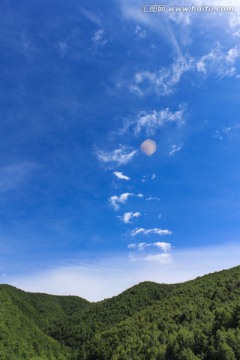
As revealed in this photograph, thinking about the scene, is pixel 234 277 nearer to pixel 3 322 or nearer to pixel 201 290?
pixel 201 290

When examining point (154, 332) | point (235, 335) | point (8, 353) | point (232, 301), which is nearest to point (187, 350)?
point (235, 335)

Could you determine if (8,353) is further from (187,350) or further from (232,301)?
(232,301)

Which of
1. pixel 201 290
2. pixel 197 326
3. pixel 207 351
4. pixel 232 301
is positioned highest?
pixel 201 290

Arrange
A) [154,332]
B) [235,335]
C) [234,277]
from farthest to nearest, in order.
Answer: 1. [234,277]
2. [154,332]
3. [235,335]

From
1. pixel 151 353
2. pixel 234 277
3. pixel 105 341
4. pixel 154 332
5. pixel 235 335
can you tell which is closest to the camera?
pixel 235 335

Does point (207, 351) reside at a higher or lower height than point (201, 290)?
lower

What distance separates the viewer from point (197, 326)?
13688 cm

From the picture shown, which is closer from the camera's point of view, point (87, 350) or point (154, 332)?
point (154, 332)

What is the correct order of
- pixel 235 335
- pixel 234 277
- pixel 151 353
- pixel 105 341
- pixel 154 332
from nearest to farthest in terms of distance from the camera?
pixel 235 335, pixel 151 353, pixel 154 332, pixel 105 341, pixel 234 277

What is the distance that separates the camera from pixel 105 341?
179 metres

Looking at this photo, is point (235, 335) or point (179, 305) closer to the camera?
point (235, 335)

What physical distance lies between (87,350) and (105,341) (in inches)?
870

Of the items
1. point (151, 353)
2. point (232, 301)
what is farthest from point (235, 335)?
point (232, 301)

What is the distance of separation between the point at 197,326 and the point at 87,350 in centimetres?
8498
